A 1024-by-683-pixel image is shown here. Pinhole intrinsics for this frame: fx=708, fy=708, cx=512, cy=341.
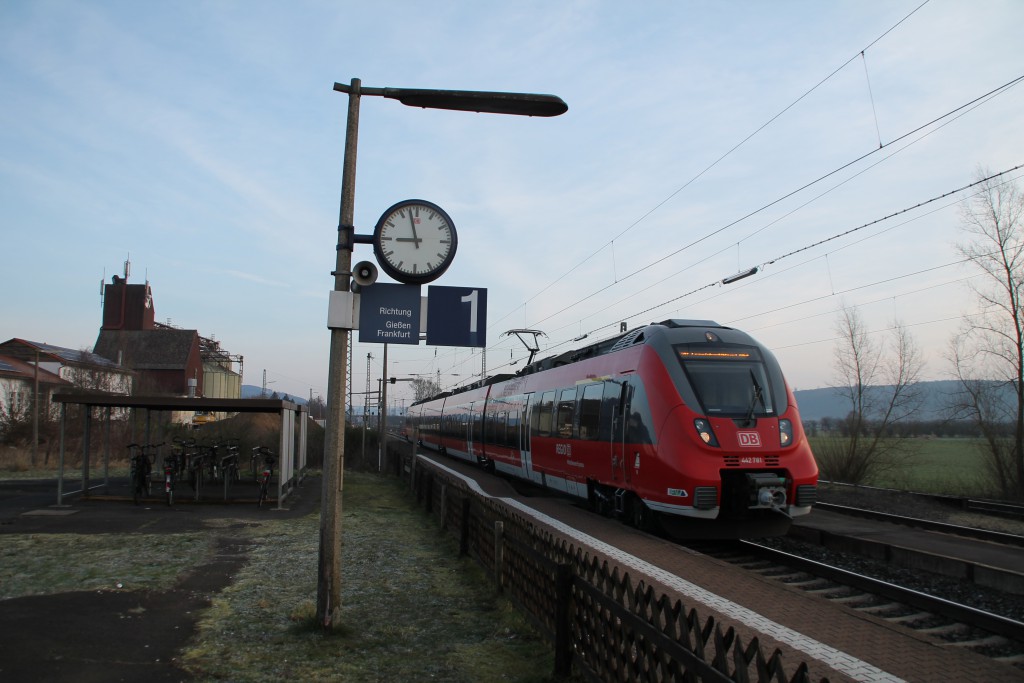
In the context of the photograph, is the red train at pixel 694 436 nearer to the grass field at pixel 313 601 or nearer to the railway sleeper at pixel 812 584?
the railway sleeper at pixel 812 584

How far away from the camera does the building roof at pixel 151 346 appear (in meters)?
65.6

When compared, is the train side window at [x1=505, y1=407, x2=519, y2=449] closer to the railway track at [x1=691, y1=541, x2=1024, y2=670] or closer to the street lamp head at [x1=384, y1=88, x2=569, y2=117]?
the railway track at [x1=691, y1=541, x2=1024, y2=670]

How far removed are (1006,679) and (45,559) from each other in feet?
35.6

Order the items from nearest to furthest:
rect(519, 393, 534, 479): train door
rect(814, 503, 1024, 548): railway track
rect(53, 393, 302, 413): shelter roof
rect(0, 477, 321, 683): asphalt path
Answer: rect(0, 477, 321, 683): asphalt path
rect(814, 503, 1024, 548): railway track
rect(53, 393, 302, 413): shelter roof
rect(519, 393, 534, 479): train door

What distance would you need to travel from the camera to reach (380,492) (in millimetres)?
20516

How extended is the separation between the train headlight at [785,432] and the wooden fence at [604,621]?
4450 mm

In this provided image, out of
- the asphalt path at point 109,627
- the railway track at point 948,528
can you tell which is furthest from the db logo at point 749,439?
the asphalt path at point 109,627

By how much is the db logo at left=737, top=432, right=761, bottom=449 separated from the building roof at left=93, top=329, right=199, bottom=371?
65.3 metres

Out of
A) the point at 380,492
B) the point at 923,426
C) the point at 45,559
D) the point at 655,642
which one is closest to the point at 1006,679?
the point at 655,642

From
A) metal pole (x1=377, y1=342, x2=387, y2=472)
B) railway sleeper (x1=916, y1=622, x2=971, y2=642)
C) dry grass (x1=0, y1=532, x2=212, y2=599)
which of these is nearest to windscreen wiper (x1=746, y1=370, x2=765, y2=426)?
railway sleeper (x1=916, y1=622, x2=971, y2=642)

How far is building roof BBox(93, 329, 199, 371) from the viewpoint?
65625mm

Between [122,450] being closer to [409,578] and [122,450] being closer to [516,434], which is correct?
[516,434]

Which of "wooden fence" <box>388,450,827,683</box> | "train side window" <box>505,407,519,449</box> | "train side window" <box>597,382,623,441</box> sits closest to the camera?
"wooden fence" <box>388,450,827,683</box>

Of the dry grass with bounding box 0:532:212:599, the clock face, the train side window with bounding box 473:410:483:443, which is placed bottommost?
the dry grass with bounding box 0:532:212:599
